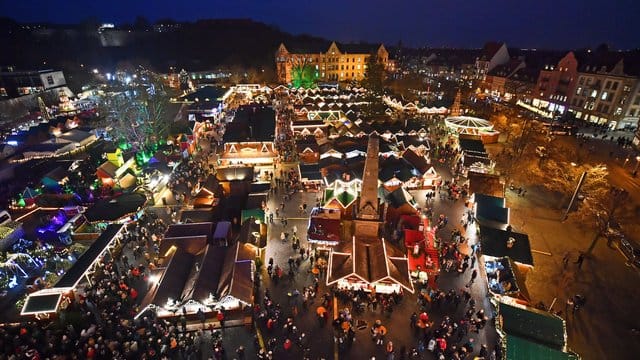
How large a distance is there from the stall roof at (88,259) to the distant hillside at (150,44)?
2324 inches

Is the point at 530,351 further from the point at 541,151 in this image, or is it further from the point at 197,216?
the point at 541,151

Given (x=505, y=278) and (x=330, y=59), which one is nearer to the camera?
(x=505, y=278)

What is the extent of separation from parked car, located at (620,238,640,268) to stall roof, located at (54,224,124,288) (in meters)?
28.5

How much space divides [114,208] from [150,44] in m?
90.3

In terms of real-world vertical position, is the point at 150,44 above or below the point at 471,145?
above

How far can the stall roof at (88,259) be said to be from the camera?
553 inches

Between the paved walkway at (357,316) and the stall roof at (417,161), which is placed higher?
the stall roof at (417,161)

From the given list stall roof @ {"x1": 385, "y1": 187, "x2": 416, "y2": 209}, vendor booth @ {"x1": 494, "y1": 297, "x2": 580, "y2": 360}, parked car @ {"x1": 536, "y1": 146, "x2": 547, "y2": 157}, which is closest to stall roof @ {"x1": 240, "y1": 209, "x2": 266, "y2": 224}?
stall roof @ {"x1": 385, "y1": 187, "x2": 416, "y2": 209}

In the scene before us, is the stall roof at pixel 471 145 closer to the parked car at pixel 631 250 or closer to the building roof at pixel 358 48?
the parked car at pixel 631 250

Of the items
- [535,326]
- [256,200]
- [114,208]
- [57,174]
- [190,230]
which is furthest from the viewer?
[57,174]

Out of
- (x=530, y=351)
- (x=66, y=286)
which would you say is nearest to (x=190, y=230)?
(x=66, y=286)

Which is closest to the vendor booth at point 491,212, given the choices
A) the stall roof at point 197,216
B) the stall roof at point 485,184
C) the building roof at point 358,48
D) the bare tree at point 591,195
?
the stall roof at point 485,184

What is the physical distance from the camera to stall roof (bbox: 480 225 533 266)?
50.1 ft

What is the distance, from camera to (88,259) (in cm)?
1530
